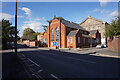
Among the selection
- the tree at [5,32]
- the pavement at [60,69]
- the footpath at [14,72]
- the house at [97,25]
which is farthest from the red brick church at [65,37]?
the footpath at [14,72]

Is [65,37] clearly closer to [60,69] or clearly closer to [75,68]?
[75,68]

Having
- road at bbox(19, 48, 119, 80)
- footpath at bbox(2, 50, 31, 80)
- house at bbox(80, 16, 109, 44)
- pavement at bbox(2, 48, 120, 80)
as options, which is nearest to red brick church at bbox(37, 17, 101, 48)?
house at bbox(80, 16, 109, 44)

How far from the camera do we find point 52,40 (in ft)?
117

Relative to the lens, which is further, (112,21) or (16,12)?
(112,21)

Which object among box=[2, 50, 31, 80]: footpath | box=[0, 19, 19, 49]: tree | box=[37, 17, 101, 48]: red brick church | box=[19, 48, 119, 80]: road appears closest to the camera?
box=[2, 50, 31, 80]: footpath

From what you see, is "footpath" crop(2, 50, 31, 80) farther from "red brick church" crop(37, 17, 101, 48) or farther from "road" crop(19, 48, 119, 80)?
"red brick church" crop(37, 17, 101, 48)

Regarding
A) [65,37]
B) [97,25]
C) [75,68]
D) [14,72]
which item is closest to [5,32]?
[65,37]

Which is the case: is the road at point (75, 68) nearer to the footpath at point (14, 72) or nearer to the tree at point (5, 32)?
the footpath at point (14, 72)

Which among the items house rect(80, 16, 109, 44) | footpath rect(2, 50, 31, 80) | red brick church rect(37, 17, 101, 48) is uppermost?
house rect(80, 16, 109, 44)

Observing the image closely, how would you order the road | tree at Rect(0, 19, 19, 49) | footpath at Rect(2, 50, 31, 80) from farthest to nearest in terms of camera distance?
tree at Rect(0, 19, 19, 49) < the road < footpath at Rect(2, 50, 31, 80)

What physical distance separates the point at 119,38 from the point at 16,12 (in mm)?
19602

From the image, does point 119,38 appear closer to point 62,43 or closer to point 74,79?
point 74,79

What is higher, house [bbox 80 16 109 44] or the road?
house [bbox 80 16 109 44]

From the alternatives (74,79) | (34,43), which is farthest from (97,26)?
(74,79)
